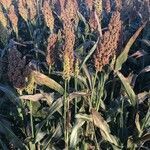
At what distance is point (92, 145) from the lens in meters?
2.69

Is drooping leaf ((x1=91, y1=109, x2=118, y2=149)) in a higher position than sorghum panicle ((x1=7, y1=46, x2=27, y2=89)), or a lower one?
lower

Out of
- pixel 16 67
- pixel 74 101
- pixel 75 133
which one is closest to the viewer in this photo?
pixel 16 67

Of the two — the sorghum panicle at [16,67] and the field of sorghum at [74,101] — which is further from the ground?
the sorghum panicle at [16,67]

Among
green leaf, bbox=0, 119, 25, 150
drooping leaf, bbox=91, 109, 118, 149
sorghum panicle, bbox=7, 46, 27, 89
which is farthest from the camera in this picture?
green leaf, bbox=0, 119, 25, 150

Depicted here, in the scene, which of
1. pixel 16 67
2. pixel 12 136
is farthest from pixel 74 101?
pixel 16 67

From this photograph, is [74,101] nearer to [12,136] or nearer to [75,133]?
[75,133]

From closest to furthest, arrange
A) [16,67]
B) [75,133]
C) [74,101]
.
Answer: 1. [16,67]
2. [75,133]
3. [74,101]

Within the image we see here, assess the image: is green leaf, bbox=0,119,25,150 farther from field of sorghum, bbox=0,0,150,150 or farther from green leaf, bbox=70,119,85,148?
green leaf, bbox=70,119,85,148

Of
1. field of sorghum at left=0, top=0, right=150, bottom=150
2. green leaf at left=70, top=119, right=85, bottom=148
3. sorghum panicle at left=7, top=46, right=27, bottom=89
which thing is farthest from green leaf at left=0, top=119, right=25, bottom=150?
sorghum panicle at left=7, top=46, right=27, bottom=89

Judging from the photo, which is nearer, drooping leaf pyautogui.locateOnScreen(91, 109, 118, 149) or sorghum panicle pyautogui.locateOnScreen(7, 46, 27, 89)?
sorghum panicle pyautogui.locateOnScreen(7, 46, 27, 89)

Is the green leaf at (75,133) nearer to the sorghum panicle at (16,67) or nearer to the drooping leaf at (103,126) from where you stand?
the drooping leaf at (103,126)

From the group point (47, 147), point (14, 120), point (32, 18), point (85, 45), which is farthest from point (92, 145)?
point (32, 18)

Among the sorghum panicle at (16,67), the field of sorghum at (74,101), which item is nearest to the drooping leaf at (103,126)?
the field of sorghum at (74,101)

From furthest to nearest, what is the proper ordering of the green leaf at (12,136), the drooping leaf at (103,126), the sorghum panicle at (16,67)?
1. the green leaf at (12,136)
2. the drooping leaf at (103,126)
3. the sorghum panicle at (16,67)
